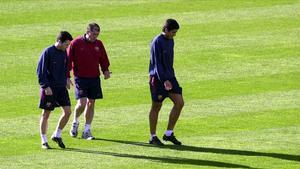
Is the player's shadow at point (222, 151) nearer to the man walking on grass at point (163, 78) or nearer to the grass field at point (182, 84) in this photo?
the grass field at point (182, 84)

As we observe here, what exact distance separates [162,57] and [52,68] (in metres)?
1.78

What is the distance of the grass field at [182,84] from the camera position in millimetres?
16125

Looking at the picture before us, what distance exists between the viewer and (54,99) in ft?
54.7

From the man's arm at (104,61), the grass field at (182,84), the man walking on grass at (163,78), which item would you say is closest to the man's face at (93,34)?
the man's arm at (104,61)

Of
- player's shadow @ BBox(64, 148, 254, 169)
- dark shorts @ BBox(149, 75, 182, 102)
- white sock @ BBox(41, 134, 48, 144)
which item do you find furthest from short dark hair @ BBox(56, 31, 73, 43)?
player's shadow @ BBox(64, 148, 254, 169)

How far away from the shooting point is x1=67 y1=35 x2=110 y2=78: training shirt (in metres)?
17.5

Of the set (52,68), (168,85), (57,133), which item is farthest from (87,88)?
(168,85)

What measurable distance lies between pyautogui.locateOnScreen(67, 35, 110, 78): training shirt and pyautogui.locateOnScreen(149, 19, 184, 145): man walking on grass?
1036mm

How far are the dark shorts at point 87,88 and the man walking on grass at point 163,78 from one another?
→ 1014 millimetres

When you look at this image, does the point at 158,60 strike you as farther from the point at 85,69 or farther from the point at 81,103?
the point at 81,103

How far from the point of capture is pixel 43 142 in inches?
650

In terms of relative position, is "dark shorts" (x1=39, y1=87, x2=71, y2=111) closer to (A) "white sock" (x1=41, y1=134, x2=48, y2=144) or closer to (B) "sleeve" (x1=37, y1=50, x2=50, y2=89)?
(B) "sleeve" (x1=37, y1=50, x2=50, y2=89)

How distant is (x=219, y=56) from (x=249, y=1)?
5674 mm

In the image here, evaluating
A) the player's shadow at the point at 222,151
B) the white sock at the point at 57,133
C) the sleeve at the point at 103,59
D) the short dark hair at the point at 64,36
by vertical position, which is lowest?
the white sock at the point at 57,133
